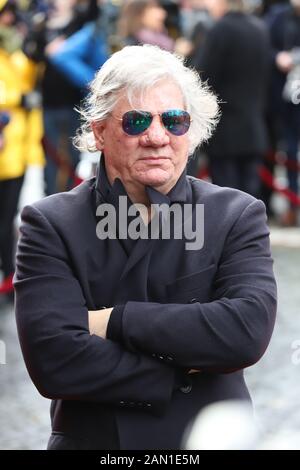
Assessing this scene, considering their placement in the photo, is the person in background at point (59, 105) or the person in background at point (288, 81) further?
the person in background at point (288, 81)

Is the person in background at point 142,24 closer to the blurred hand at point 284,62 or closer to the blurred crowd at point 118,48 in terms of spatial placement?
the blurred crowd at point 118,48

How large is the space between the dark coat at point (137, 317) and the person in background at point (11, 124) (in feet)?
14.8

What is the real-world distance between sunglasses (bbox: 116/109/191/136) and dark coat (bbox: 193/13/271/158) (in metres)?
5.81

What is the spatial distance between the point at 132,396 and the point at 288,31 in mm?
8565

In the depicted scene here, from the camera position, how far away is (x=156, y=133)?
2.94 meters

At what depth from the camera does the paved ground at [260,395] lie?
4.96m

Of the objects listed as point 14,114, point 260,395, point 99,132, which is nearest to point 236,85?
point 14,114

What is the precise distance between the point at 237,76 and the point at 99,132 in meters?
6.01

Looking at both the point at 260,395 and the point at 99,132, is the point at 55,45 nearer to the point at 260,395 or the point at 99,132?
the point at 260,395

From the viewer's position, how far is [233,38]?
8805 millimetres
